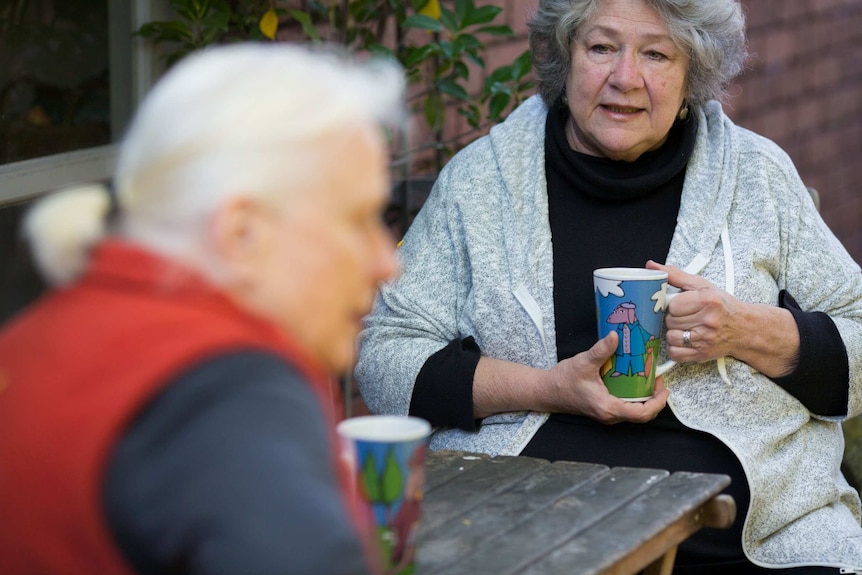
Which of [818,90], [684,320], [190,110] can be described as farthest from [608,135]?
[818,90]

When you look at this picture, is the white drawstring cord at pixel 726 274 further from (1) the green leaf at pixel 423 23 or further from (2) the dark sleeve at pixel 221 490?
(2) the dark sleeve at pixel 221 490

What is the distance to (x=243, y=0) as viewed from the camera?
3.09m

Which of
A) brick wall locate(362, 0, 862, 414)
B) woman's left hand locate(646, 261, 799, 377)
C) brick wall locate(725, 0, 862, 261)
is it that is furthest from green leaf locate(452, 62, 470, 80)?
brick wall locate(725, 0, 862, 261)

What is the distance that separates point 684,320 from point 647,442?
0.24 meters

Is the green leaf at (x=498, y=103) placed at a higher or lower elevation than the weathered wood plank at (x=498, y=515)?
higher

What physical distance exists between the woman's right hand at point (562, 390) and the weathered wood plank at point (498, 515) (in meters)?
0.31

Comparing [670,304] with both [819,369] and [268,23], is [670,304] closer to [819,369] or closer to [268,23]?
[819,369]

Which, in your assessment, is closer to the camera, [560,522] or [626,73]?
[560,522]

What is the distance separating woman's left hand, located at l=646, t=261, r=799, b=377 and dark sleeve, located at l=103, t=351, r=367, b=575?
1356 mm

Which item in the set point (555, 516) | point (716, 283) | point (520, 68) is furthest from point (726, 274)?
point (520, 68)

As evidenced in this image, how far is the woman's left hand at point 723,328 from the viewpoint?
2.16 metres

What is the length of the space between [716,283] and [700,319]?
6.1 inches

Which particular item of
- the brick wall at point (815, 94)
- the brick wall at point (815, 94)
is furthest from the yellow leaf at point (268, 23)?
the brick wall at point (815, 94)

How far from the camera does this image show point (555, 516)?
157 cm
